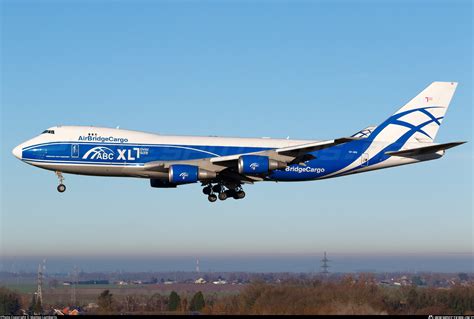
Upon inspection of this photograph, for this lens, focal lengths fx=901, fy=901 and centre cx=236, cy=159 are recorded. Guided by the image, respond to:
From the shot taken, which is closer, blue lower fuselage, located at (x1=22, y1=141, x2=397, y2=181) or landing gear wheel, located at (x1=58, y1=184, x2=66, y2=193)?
blue lower fuselage, located at (x1=22, y1=141, x2=397, y2=181)

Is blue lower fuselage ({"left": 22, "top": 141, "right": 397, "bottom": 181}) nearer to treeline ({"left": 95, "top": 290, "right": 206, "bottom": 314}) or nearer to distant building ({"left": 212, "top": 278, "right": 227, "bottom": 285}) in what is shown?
treeline ({"left": 95, "top": 290, "right": 206, "bottom": 314})

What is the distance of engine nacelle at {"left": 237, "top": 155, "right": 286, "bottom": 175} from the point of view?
206 feet

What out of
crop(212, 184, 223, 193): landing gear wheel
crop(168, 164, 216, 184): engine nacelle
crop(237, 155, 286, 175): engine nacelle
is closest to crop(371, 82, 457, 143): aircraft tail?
crop(237, 155, 286, 175): engine nacelle

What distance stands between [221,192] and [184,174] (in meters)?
6.36

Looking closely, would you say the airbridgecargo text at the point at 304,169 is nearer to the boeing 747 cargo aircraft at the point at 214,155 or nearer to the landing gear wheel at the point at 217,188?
the boeing 747 cargo aircraft at the point at 214,155

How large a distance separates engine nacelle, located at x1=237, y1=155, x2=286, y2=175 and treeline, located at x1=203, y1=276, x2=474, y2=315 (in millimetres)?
8141

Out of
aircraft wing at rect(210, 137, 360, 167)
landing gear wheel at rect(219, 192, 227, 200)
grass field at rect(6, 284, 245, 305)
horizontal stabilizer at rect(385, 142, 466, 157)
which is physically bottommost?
grass field at rect(6, 284, 245, 305)

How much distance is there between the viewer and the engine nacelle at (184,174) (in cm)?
6207

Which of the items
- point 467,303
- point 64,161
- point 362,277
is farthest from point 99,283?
point 467,303

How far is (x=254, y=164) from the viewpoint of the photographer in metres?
62.9

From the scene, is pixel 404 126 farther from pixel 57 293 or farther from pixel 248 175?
pixel 57 293

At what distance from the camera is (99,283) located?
83875 millimetres

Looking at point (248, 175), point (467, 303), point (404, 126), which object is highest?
point (404, 126)

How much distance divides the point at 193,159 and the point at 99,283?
80.9 ft
